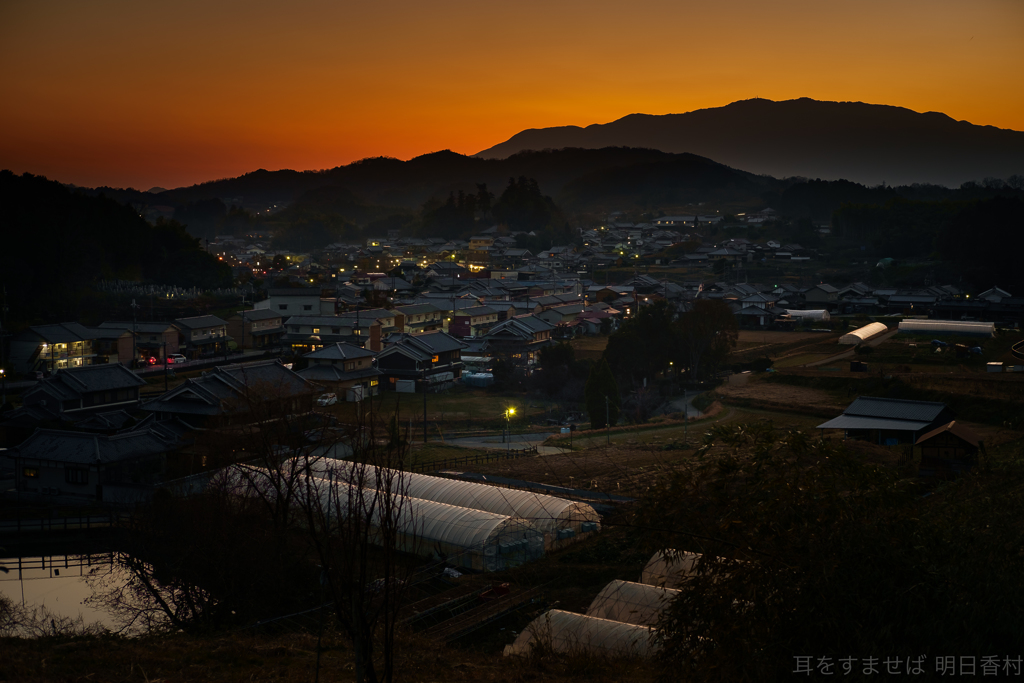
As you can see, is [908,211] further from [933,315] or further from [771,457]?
[771,457]

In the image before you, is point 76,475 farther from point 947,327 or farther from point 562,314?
point 947,327

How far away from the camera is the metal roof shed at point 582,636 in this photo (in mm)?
4949

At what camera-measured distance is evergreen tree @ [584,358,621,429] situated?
1725 cm

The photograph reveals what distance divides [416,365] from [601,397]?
649 cm

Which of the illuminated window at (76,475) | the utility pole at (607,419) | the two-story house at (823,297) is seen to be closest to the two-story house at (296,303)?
the utility pole at (607,419)

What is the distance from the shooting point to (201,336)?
2512 centimetres

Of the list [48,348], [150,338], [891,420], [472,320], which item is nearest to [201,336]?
[150,338]

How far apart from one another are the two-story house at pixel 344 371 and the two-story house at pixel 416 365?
0.46 meters

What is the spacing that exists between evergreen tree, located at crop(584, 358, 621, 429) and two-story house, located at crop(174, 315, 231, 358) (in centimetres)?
1376

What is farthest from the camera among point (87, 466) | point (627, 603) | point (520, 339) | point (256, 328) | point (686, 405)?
point (256, 328)

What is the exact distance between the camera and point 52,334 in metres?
21.8

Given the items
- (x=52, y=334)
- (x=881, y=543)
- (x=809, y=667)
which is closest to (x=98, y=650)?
(x=809, y=667)

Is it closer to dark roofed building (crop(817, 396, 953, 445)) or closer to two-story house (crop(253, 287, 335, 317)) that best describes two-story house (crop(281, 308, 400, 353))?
two-story house (crop(253, 287, 335, 317))

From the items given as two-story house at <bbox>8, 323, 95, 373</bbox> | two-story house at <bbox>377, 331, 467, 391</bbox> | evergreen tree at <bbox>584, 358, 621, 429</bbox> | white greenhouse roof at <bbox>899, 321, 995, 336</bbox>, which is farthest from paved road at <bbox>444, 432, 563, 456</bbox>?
white greenhouse roof at <bbox>899, 321, 995, 336</bbox>
